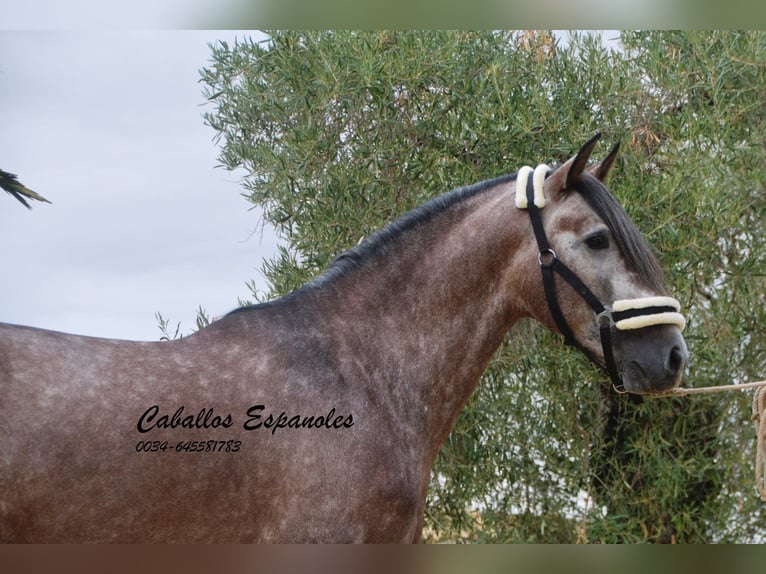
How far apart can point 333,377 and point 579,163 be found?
2.92ft

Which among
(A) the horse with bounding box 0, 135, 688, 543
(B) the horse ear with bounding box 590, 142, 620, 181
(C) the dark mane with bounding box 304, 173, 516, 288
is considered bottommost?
(A) the horse with bounding box 0, 135, 688, 543

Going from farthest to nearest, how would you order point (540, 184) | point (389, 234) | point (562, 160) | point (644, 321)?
point (562, 160), point (389, 234), point (540, 184), point (644, 321)

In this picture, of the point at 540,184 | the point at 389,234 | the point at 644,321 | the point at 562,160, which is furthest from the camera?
the point at 562,160

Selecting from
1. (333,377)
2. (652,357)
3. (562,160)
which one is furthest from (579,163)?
(562,160)

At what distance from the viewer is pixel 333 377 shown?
216cm

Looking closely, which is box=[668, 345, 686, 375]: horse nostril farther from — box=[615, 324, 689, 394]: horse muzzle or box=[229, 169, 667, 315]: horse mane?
box=[229, 169, 667, 315]: horse mane

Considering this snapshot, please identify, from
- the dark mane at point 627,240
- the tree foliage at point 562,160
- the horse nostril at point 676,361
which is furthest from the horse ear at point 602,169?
the tree foliage at point 562,160

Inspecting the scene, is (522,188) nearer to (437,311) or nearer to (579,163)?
(579,163)

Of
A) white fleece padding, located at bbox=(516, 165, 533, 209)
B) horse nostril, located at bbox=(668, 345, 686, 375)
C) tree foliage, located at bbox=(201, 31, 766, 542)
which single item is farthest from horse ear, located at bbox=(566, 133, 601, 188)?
tree foliage, located at bbox=(201, 31, 766, 542)

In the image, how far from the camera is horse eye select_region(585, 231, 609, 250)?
2.14 metres

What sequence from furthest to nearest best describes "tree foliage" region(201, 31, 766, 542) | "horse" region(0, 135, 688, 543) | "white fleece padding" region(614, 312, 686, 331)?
1. "tree foliage" region(201, 31, 766, 542)
2. "white fleece padding" region(614, 312, 686, 331)
3. "horse" region(0, 135, 688, 543)

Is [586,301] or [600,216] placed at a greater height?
[600,216]

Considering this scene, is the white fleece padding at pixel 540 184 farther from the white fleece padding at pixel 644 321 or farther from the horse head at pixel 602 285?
the white fleece padding at pixel 644 321

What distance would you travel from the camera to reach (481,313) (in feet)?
7.38
